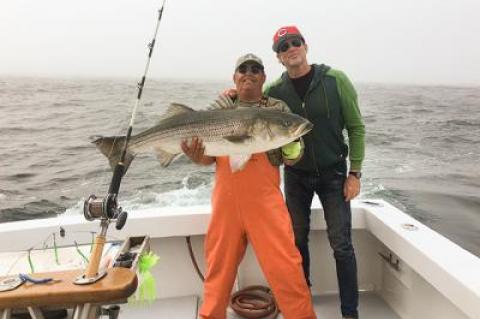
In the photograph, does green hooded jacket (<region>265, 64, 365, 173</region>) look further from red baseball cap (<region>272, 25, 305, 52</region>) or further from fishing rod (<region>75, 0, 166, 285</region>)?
fishing rod (<region>75, 0, 166, 285</region>)

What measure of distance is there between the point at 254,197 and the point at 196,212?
73 centimetres

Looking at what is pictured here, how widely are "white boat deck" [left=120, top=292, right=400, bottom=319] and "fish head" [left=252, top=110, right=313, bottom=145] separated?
1.57m

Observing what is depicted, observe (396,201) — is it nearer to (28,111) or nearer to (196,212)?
(196,212)

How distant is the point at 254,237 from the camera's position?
3.03 meters

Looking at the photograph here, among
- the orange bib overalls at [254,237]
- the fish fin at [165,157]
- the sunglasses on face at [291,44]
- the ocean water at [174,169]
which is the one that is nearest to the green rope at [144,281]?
the orange bib overalls at [254,237]

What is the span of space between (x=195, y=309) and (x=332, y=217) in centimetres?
138

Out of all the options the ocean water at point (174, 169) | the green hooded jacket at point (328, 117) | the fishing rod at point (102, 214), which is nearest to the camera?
the fishing rod at point (102, 214)

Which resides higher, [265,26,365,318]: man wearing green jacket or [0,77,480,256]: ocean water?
[265,26,365,318]: man wearing green jacket

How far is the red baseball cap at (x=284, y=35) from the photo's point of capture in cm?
317

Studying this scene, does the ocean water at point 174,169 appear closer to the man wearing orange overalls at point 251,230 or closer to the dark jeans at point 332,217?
the man wearing orange overalls at point 251,230

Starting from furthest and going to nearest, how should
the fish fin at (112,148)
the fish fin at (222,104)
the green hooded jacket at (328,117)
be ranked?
the green hooded jacket at (328,117) → the fish fin at (222,104) → the fish fin at (112,148)

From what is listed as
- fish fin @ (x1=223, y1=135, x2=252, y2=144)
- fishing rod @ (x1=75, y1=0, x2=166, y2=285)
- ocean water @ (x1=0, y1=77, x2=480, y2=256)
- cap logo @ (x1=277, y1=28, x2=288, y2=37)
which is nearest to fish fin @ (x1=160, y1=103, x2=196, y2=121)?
fishing rod @ (x1=75, y1=0, x2=166, y2=285)

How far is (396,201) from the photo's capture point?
8383mm

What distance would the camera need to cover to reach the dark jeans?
10.4 feet
